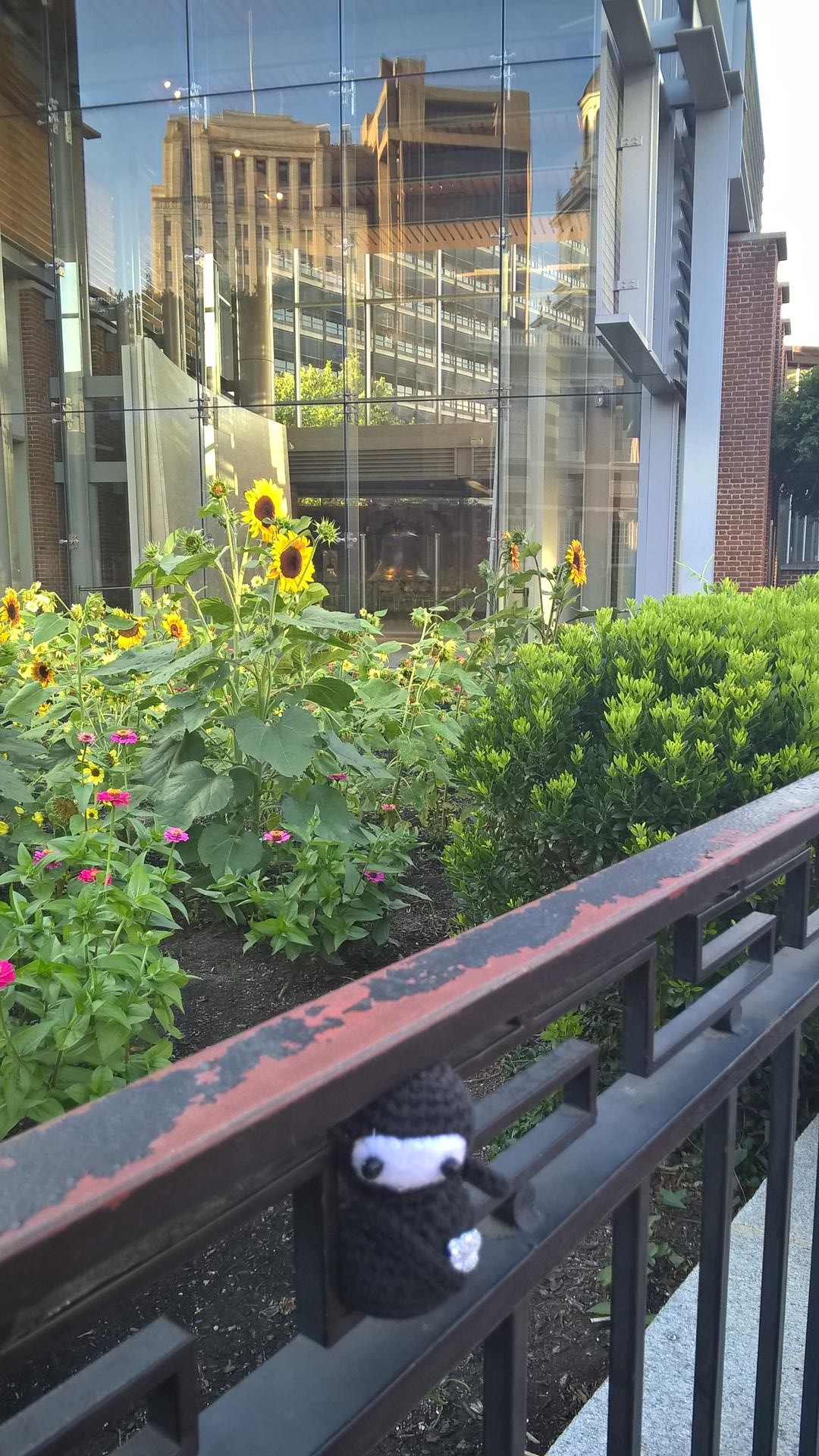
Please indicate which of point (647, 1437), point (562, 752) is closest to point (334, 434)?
point (562, 752)

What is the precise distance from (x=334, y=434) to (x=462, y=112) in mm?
4046

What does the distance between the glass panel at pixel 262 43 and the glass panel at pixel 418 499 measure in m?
4.04

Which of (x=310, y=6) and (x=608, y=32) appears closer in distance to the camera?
(x=608, y=32)

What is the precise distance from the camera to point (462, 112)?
40.2 ft

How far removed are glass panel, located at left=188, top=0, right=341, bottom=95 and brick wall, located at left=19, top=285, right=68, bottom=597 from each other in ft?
12.0

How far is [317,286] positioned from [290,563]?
11.1 meters

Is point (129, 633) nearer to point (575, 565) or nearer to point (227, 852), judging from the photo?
point (227, 852)

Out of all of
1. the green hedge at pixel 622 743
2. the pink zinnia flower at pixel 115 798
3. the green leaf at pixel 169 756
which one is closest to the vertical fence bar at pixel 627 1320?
the green hedge at pixel 622 743

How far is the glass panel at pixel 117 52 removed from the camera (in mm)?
12930

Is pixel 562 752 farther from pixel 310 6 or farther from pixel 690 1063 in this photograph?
pixel 310 6

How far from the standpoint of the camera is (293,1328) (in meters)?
2.02

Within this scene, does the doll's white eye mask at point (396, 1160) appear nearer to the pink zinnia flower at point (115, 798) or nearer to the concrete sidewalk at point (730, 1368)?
the concrete sidewalk at point (730, 1368)

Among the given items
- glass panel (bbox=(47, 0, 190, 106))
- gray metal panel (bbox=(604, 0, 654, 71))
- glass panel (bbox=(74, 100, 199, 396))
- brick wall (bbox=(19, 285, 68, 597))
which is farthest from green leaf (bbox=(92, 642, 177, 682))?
glass panel (bbox=(47, 0, 190, 106))

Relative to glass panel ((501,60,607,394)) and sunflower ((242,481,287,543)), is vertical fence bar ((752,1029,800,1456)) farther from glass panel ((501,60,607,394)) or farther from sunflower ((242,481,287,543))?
glass panel ((501,60,607,394))
